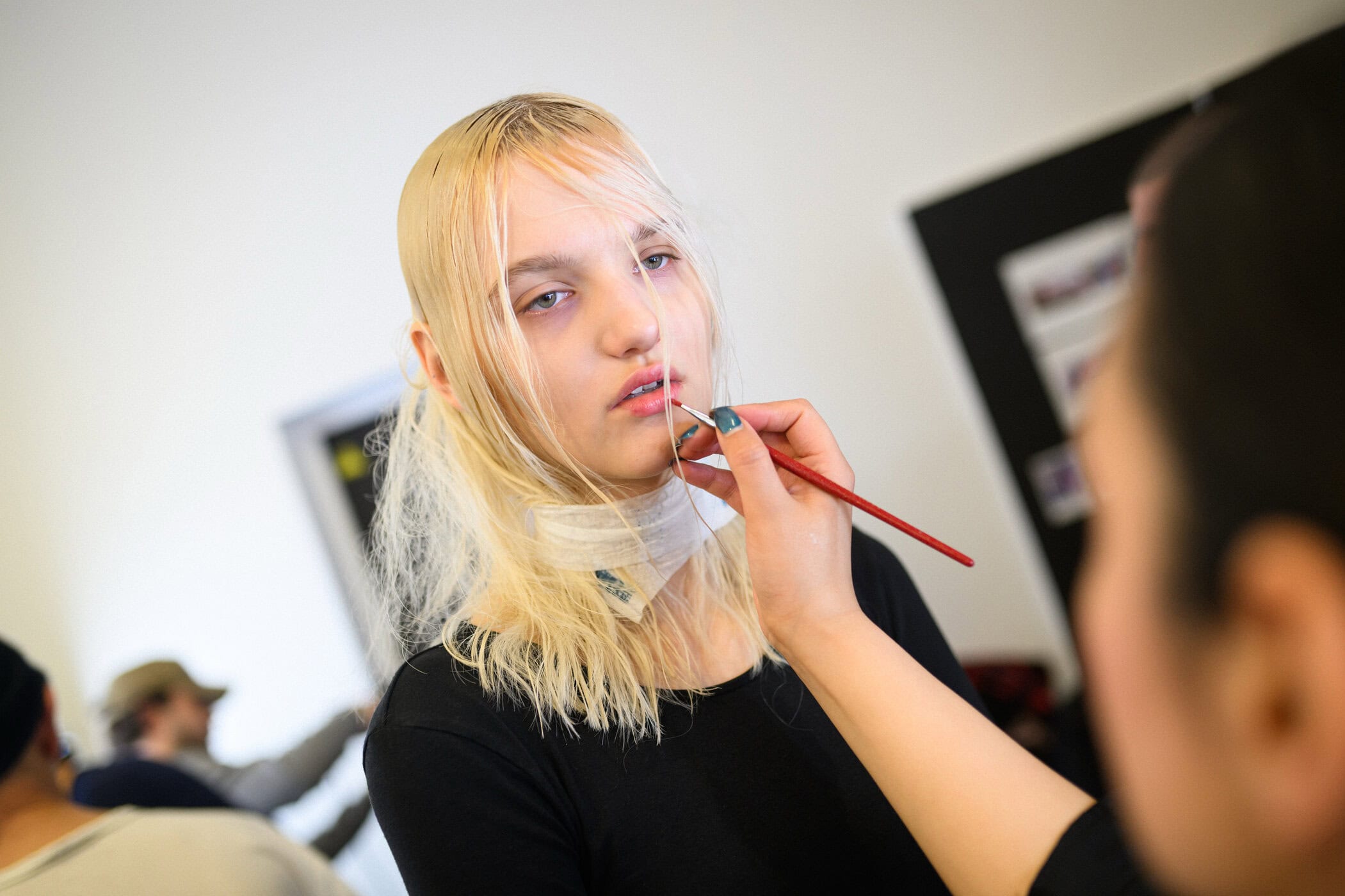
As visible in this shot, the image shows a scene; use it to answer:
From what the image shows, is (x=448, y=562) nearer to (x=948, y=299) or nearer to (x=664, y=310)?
(x=664, y=310)

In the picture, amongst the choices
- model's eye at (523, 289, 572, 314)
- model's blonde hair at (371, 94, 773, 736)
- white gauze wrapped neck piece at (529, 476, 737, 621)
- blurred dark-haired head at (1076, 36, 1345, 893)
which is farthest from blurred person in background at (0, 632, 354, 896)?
blurred dark-haired head at (1076, 36, 1345, 893)

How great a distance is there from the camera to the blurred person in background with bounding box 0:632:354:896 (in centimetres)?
105

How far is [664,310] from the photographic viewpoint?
2.79 ft

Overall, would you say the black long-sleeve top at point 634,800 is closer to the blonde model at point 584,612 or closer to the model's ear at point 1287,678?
the blonde model at point 584,612

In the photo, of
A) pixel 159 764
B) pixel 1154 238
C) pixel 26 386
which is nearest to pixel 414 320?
pixel 1154 238

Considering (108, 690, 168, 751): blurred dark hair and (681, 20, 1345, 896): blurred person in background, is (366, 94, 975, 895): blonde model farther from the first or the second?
(108, 690, 168, 751): blurred dark hair

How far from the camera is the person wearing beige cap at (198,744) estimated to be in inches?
85.6

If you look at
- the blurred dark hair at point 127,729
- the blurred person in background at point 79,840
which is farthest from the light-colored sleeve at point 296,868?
the blurred dark hair at point 127,729

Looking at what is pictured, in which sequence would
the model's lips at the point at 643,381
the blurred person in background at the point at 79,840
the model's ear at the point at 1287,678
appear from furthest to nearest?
the blurred person in background at the point at 79,840 → the model's lips at the point at 643,381 → the model's ear at the point at 1287,678

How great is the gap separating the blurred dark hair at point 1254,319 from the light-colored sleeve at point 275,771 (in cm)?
239

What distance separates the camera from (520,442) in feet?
2.85

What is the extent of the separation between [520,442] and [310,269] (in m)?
1.76

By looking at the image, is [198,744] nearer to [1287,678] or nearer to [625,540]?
[625,540]

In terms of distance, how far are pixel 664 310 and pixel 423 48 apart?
5.81 feet
